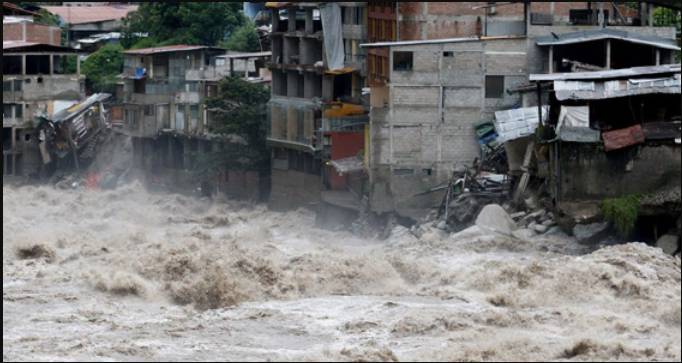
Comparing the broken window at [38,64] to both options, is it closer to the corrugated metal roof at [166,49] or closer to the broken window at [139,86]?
the corrugated metal roof at [166,49]

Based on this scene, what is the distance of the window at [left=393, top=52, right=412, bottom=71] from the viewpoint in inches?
1012

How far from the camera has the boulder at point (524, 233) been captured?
22828mm

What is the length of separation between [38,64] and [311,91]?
9942 mm

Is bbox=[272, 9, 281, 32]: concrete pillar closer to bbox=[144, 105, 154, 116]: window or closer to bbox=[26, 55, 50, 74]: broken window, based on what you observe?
bbox=[144, 105, 154, 116]: window

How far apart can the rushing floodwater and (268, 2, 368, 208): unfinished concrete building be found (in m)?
3.02

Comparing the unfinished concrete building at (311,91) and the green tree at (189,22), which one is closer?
the unfinished concrete building at (311,91)

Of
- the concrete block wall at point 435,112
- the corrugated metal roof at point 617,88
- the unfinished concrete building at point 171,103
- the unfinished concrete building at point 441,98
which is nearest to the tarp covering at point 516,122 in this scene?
the unfinished concrete building at point 441,98

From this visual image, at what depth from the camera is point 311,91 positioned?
31562mm

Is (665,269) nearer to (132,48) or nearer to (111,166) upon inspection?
(111,166)

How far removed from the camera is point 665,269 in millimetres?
20406

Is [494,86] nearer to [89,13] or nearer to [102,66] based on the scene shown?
[102,66]

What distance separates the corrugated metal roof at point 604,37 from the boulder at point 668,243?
4.02 m

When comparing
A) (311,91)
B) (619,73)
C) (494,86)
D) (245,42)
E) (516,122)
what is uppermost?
(245,42)

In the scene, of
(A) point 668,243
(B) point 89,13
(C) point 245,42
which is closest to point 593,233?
(A) point 668,243
